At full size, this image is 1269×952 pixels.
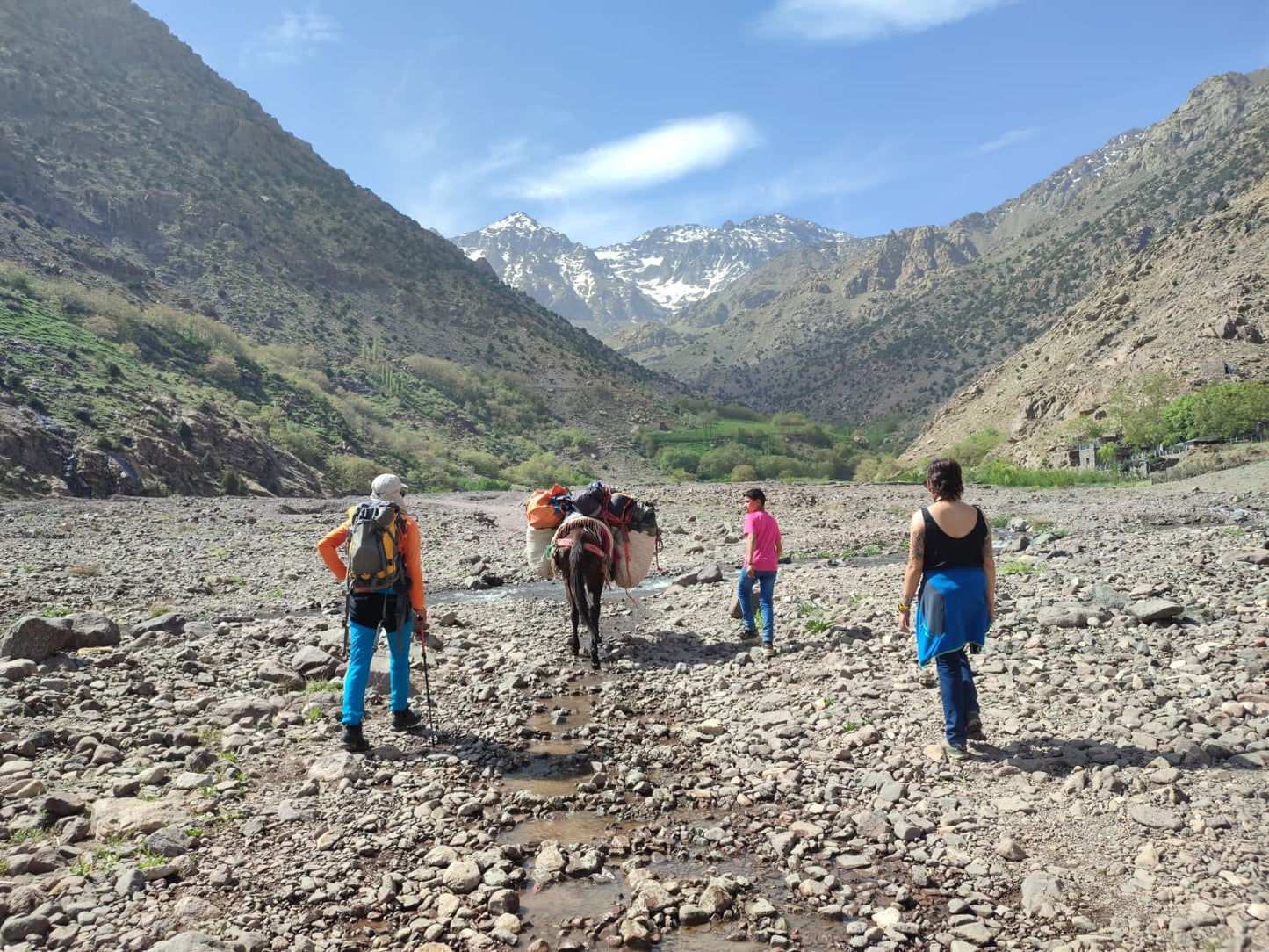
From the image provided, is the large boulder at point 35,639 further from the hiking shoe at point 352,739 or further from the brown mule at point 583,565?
the brown mule at point 583,565

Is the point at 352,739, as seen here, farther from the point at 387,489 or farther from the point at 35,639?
the point at 35,639

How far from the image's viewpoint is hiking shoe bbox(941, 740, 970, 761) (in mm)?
5910

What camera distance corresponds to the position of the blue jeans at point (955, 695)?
5.99 m

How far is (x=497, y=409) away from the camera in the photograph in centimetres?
8906

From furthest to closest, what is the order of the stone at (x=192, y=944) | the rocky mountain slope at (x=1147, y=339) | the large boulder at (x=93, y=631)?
the rocky mountain slope at (x=1147, y=339) → the large boulder at (x=93, y=631) → the stone at (x=192, y=944)

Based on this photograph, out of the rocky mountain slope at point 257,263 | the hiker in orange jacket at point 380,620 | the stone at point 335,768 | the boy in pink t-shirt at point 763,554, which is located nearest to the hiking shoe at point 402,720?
the hiker in orange jacket at point 380,620

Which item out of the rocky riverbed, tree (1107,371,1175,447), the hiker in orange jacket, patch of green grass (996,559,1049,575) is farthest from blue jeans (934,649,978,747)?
tree (1107,371,1175,447)

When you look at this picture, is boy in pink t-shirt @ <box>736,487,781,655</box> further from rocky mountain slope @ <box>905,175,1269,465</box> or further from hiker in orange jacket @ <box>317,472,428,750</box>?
rocky mountain slope @ <box>905,175,1269,465</box>

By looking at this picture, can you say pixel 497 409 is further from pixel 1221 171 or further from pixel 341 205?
pixel 1221 171

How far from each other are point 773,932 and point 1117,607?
6.42 metres

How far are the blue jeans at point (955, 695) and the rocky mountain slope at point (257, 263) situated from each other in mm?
50610

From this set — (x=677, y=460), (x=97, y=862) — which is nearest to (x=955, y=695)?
(x=97, y=862)

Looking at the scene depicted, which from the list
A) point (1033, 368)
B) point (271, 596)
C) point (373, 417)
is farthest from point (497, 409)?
point (271, 596)

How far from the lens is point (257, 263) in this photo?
91.7 metres
